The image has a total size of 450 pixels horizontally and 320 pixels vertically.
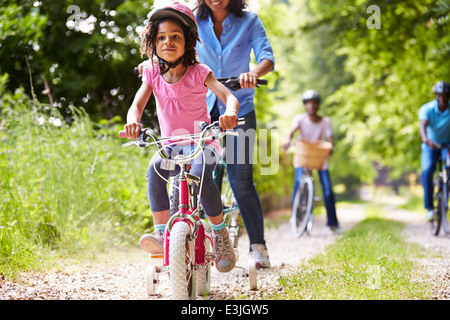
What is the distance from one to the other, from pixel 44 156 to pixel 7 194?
89cm

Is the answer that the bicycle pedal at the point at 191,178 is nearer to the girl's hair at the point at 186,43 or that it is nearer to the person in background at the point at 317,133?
the girl's hair at the point at 186,43

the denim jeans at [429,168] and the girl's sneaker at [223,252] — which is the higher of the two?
the denim jeans at [429,168]

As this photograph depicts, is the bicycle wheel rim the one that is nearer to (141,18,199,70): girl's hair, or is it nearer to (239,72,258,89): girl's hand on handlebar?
(239,72,258,89): girl's hand on handlebar

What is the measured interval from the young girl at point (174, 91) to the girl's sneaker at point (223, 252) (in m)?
0.16

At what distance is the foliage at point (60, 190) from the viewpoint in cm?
372

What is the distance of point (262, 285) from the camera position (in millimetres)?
3143

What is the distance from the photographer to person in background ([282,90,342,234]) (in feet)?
22.4

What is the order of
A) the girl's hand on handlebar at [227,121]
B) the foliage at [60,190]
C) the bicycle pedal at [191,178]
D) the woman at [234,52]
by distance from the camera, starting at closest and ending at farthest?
the girl's hand on handlebar at [227,121], the bicycle pedal at [191,178], the woman at [234,52], the foliage at [60,190]

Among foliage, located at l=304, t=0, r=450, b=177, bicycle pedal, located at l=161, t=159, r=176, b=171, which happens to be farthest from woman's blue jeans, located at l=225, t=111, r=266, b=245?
foliage, located at l=304, t=0, r=450, b=177

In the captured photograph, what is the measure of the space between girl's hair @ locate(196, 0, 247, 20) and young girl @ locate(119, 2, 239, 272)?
0.90 meters

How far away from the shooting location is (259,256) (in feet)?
12.5

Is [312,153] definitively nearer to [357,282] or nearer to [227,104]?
[357,282]

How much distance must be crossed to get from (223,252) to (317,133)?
4.40 m

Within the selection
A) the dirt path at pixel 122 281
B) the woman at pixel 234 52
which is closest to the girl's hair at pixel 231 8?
the woman at pixel 234 52
